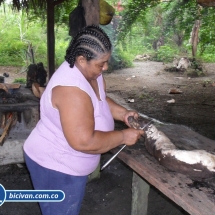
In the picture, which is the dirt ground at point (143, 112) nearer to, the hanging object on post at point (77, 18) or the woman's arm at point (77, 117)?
the woman's arm at point (77, 117)

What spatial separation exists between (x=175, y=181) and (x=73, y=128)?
2.19 ft

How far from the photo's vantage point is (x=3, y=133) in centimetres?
355

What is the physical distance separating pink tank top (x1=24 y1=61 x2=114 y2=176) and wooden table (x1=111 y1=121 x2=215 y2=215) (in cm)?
32

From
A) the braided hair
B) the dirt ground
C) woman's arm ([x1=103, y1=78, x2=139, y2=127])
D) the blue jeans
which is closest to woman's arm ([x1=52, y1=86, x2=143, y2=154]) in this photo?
the braided hair

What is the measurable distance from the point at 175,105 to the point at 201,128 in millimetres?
1550

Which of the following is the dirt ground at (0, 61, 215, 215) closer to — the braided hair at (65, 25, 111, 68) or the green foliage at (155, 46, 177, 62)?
the green foliage at (155, 46, 177, 62)

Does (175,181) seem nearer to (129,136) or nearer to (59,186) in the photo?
(129,136)

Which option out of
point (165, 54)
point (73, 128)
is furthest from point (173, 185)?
point (165, 54)

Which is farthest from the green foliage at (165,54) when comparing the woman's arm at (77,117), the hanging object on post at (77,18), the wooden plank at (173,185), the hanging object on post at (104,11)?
the woman's arm at (77,117)

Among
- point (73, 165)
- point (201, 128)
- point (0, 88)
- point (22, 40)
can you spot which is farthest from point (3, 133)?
point (22, 40)

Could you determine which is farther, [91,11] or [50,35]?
[50,35]

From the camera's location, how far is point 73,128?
1.37 m

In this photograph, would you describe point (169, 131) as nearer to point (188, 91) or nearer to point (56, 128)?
point (56, 128)

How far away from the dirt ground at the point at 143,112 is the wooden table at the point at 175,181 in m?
0.68
